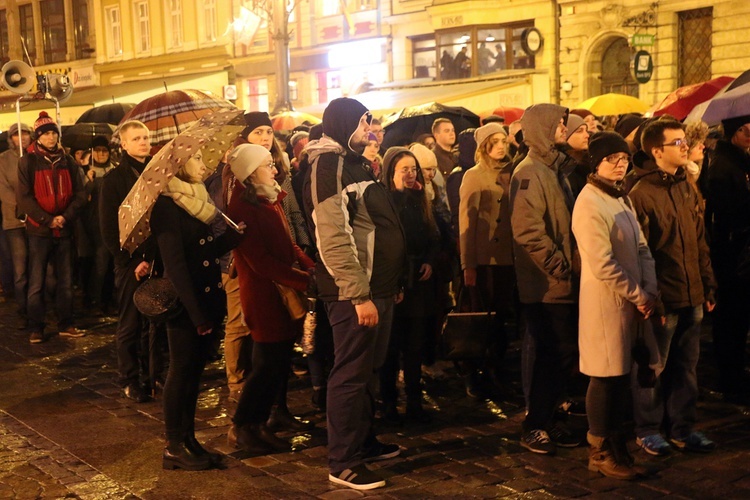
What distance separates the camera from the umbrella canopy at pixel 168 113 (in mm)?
9758

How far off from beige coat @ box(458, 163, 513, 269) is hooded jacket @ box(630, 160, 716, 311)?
1.50m

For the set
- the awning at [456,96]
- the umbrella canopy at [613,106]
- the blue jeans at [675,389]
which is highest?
the awning at [456,96]

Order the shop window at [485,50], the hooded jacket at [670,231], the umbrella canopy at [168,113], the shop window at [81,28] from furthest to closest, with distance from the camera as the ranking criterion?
1. the shop window at [81,28]
2. the shop window at [485,50]
3. the umbrella canopy at [168,113]
4. the hooded jacket at [670,231]

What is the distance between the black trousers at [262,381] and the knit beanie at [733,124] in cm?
380

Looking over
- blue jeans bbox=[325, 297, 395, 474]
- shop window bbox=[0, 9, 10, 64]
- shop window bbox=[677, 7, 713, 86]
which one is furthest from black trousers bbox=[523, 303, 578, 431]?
shop window bbox=[0, 9, 10, 64]

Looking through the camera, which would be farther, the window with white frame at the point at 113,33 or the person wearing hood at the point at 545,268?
the window with white frame at the point at 113,33

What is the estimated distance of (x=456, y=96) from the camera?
861 inches

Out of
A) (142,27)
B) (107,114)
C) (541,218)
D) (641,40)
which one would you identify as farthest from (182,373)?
(142,27)

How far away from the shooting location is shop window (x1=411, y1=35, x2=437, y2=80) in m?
33.2

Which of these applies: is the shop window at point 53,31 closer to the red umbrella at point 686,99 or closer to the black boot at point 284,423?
the red umbrella at point 686,99

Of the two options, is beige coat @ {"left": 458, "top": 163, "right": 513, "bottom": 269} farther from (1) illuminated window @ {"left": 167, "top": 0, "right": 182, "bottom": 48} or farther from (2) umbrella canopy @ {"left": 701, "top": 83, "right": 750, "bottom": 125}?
(1) illuminated window @ {"left": 167, "top": 0, "right": 182, "bottom": 48}

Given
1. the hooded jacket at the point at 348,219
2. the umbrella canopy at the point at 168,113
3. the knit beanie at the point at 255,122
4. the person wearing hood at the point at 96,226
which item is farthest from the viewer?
the person wearing hood at the point at 96,226

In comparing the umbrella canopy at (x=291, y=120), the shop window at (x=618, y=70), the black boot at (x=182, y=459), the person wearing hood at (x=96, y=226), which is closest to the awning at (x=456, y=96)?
the shop window at (x=618, y=70)

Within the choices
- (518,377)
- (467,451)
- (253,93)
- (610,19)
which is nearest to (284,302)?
(467,451)
